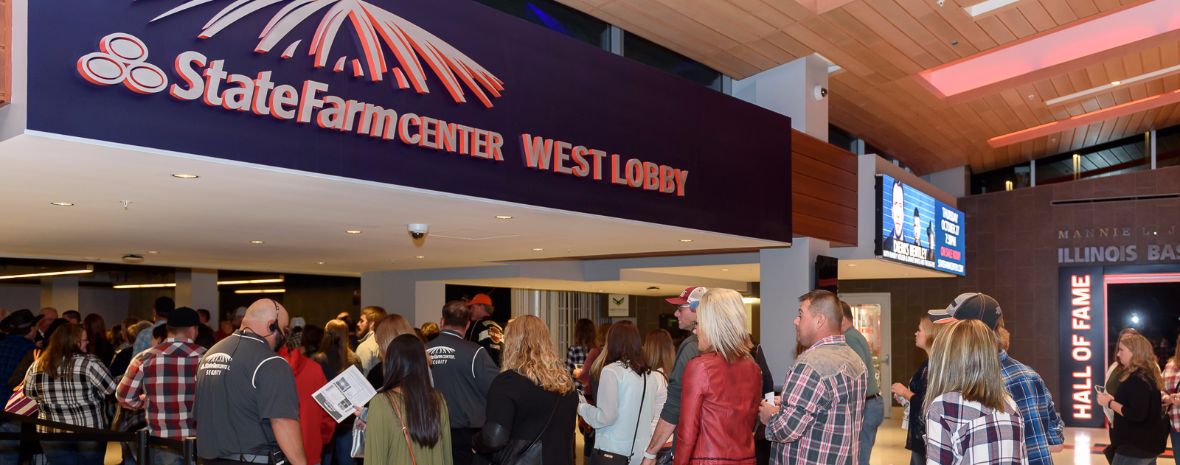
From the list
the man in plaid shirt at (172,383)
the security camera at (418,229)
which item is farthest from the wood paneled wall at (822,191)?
the man in plaid shirt at (172,383)

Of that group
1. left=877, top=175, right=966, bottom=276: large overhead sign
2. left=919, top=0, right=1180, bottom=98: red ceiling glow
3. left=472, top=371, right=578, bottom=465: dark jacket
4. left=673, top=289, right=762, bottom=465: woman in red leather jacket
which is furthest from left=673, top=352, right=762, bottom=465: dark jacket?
left=919, top=0, right=1180, bottom=98: red ceiling glow

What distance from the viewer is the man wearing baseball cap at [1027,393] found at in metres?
3.39

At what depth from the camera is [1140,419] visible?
19.3 feet

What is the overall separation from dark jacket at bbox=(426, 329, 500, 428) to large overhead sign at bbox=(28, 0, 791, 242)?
0.96 meters

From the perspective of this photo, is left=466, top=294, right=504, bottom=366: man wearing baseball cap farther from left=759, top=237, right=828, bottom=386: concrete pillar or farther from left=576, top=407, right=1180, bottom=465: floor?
left=759, top=237, right=828, bottom=386: concrete pillar

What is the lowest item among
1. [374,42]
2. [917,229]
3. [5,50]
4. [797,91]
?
[917,229]

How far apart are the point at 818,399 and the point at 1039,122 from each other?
1066 cm

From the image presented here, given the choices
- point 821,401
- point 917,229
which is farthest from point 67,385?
point 917,229

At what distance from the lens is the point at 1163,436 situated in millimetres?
6004

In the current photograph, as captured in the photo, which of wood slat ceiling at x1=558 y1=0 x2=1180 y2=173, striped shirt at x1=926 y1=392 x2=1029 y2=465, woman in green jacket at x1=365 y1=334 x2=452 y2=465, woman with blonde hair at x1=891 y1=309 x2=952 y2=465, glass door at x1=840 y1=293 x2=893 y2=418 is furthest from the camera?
glass door at x1=840 y1=293 x2=893 y2=418

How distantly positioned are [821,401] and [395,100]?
283 centimetres

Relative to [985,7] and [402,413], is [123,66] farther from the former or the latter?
[985,7]

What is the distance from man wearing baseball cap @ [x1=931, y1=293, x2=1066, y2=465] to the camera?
3393 millimetres

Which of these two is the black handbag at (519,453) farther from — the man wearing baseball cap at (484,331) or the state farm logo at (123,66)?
the man wearing baseball cap at (484,331)
